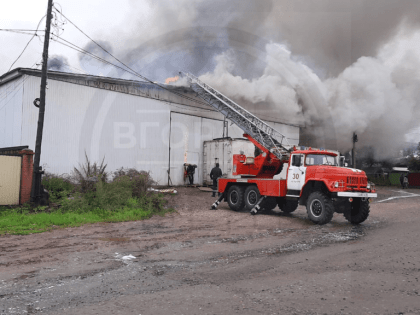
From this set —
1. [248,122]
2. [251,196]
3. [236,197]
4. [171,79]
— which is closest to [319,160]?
[251,196]

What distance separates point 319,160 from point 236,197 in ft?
13.0

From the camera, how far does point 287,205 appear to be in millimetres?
13977

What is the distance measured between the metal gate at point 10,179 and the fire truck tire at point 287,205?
33.4 feet

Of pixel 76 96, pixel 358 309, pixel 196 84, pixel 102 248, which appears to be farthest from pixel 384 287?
pixel 196 84

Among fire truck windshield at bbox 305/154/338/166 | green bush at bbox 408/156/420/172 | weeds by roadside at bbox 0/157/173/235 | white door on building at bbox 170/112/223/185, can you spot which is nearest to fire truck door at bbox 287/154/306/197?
fire truck windshield at bbox 305/154/338/166

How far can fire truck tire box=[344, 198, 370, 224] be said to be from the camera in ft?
36.3

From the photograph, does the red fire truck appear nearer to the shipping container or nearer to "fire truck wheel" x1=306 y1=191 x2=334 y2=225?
"fire truck wheel" x1=306 y1=191 x2=334 y2=225

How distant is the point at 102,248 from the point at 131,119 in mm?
15874

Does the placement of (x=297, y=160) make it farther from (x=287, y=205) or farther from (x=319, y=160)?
(x=287, y=205)

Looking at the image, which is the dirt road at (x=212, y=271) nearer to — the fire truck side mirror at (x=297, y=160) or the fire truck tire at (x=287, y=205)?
the fire truck side mirror at (x=297, y=160)

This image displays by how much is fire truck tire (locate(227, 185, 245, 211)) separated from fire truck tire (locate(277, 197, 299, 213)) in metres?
1.47

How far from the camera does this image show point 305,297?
444 cm

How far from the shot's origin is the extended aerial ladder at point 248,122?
16097mm

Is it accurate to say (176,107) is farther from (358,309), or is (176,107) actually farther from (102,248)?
(358,309)
